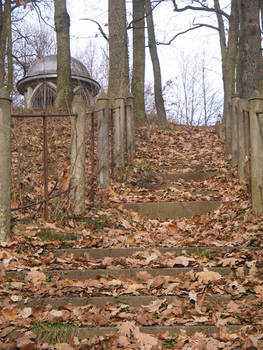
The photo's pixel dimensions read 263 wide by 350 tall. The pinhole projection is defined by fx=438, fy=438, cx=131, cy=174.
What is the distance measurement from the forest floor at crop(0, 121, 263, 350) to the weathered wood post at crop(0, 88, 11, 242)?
0.60 feet

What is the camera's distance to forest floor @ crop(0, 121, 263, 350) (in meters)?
3.33

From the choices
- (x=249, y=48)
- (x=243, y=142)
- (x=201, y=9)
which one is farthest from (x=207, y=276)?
(x=201, y=9)

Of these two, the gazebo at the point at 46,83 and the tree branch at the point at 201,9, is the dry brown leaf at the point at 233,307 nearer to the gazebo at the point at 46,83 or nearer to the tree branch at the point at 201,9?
the gazebo at the point at 46,83

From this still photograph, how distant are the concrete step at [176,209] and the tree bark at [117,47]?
4.70m

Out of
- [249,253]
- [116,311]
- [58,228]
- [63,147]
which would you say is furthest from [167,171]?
[116,311]

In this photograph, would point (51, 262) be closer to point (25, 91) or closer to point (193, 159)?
point (193, 159)

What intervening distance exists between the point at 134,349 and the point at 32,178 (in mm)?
4303

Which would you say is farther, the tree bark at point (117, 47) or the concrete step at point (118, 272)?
the tree bark at point (117, 47)

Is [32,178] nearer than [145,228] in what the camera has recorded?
No

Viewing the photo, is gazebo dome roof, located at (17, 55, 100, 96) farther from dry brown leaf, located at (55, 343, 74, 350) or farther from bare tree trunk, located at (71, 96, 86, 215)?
dry brown leaf, located at (55, 343, 74, 350)

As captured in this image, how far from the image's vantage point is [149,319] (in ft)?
11.6

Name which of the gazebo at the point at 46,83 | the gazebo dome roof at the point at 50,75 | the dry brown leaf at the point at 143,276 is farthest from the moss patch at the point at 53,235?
the gazebo dome roof at the point at 50,75

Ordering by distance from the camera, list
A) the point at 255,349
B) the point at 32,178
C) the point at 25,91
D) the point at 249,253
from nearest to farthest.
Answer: the point at 255,349
the point at 249,253
the point at 32,178
the point at 25,91

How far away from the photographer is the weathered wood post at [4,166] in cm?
513
